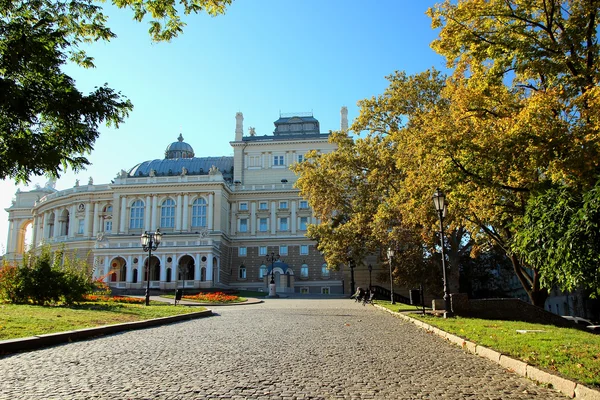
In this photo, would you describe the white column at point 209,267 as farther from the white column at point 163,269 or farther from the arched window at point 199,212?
the arched window at point 199,212

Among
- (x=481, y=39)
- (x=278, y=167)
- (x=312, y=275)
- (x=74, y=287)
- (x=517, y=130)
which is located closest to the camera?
(x=517, y=130)

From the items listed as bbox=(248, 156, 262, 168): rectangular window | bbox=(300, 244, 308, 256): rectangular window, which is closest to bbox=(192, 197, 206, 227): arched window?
bbox=(248, 156, 262, 168): rectangular window

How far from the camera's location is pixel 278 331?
14.6 m

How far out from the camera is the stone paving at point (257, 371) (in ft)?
21.4

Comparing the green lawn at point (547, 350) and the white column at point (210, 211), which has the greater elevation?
the white column at point (210, 211)

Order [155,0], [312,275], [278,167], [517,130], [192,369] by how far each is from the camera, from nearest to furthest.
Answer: [192,369] < [155,0] < [517,130] < [312,275] < [278,167]

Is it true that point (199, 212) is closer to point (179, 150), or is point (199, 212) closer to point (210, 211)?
point (210, 211)

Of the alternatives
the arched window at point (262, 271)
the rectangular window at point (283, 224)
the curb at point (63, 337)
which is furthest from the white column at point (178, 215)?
the curb at point (63, 337)

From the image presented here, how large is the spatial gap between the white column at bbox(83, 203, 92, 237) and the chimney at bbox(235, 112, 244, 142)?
2453 cm

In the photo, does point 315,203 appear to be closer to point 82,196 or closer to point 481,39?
point 481,39

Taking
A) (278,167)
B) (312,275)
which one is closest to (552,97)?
(312,275)

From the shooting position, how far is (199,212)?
7244 cm

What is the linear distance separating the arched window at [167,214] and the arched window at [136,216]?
2.85m

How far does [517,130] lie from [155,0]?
9.98 m
